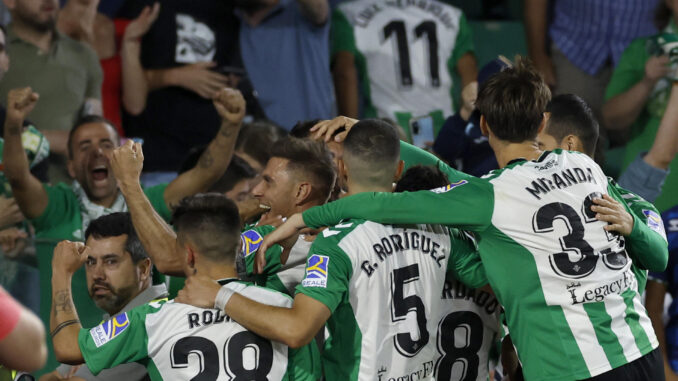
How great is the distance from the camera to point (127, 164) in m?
4.03

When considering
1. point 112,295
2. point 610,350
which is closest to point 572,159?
point 610,350

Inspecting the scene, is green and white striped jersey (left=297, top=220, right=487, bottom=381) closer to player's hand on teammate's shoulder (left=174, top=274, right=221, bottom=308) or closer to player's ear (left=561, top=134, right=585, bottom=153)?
player's hand on teammate's shoulder (left=174, top=274, right=221, bottom=308)

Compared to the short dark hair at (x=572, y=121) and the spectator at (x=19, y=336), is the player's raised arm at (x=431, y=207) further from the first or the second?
the spectator at (x=19, y=336)

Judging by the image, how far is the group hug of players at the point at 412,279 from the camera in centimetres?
347

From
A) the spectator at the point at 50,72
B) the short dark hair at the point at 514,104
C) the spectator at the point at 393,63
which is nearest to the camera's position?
the short dark hair at the point at 514,104

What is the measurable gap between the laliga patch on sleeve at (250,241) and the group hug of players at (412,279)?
16 cm

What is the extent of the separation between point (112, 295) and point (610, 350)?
7.24ft

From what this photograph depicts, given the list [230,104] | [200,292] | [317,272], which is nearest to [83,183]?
[230,104]

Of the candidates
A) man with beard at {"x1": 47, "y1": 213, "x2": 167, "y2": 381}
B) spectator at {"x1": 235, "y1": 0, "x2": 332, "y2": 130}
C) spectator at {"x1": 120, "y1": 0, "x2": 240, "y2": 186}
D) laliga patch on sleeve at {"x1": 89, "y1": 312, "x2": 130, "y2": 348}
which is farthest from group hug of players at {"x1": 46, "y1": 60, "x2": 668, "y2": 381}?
spectator at {"x1": 235, "y1": 0, "x2": 332, "y2": 130}

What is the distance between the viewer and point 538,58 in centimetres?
772

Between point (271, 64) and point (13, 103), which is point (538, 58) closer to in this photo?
point (271, 64)

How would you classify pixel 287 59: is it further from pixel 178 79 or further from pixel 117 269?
pixel 117 269

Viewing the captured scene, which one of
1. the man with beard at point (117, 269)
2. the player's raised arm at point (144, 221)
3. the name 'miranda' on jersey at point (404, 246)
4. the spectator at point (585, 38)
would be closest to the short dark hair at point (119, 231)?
the man with beard at point (117, 269)

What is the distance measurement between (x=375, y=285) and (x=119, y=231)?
1477 millimetres
